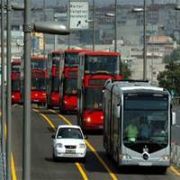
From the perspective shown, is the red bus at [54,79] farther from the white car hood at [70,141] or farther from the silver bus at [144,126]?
the silver bus at [144,126]

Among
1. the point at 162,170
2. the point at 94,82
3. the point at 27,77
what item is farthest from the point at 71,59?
the point at 27,77

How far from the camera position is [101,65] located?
163 feet

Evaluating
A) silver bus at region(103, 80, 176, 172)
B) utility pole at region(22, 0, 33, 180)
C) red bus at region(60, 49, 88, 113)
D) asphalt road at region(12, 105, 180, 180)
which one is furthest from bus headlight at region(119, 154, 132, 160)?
red bus at region(60, 49, 88, 113)

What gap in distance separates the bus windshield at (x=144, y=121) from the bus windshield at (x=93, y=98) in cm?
1501

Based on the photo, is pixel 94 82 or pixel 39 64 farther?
pixel 39 64

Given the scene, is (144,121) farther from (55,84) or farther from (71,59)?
(55,84)

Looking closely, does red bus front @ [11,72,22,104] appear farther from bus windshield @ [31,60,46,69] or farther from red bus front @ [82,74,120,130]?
red bus front @ [82,74,120,130]

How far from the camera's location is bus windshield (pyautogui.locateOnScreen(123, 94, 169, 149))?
33094mm

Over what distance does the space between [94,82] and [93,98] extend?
872mm

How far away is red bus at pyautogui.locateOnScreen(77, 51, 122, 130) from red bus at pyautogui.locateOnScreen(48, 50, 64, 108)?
17.8m

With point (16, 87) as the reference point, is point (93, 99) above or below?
above

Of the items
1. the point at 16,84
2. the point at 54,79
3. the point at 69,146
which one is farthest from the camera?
the point at 16,84

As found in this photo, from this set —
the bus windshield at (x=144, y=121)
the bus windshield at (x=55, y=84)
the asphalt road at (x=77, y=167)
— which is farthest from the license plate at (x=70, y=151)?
the bus windshield at (x=55, y=84)

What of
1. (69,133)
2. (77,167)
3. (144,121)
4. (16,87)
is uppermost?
(144,121)
